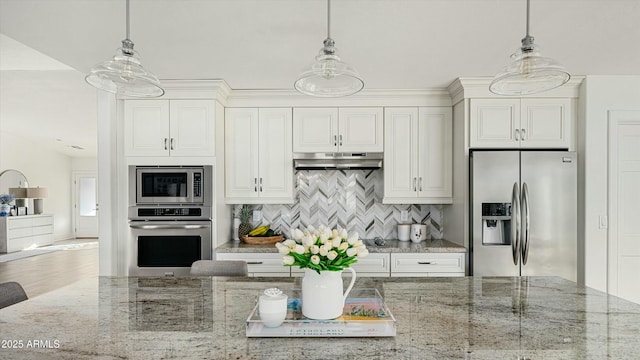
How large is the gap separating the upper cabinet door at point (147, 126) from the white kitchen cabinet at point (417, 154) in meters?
2.07

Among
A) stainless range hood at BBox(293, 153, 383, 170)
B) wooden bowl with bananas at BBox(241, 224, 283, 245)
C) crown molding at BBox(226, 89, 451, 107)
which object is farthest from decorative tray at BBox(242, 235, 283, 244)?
crown molding at BBox(226, 89, 451, 107)

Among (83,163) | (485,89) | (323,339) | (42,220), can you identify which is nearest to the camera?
(323,339)

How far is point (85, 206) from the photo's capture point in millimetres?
10758

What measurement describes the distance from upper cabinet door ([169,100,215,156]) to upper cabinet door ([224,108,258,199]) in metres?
0.31

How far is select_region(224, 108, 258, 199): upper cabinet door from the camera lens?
368 cm

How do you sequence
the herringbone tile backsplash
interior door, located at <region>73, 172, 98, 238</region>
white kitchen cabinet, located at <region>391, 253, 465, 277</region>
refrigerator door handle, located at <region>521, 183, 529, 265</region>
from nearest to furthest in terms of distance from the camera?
refrigerator door handle, located at <region>521, 183, 529, 265</region>, white kitchen cabinet, located at <region>391, 253, 465, 277</region>, the herringbone tile backsplash, interior door, located at <region>73, 172, 98, 238</region>

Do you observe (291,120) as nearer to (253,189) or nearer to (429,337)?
(253,189)

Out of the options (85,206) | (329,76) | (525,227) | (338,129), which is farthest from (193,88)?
(85,206)

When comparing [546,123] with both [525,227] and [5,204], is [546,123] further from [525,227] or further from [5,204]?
[5,204]

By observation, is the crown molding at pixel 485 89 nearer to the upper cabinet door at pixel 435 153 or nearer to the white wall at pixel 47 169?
the upper cabinet door at pixel 435 153

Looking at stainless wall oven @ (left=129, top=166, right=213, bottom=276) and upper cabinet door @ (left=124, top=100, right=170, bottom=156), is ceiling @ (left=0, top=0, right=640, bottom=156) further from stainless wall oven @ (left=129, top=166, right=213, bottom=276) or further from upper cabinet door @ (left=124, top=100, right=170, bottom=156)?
stainless wall oven @ (left=129, top=166, right=213, bottom=276)

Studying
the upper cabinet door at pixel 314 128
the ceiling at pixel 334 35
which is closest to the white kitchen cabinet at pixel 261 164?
the upper cabinet door at pixel 314 128

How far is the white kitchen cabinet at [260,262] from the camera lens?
11.0ft

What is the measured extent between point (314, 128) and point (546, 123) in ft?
6.84
